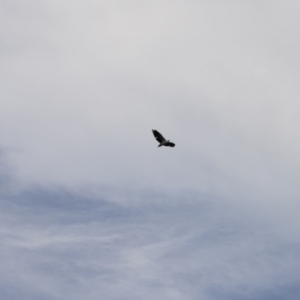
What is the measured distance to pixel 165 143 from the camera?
209ft
